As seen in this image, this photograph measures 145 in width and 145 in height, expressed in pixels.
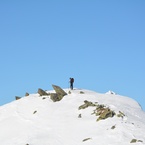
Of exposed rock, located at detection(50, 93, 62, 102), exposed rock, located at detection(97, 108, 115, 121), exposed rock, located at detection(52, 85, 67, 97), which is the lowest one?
exposed rock, located at detection(97, 108, 115, 121)

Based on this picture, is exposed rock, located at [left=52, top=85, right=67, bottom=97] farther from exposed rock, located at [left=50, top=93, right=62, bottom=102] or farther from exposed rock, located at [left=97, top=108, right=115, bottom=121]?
exposed rock, located at [left=97, top=108, right=115, bottom=121]

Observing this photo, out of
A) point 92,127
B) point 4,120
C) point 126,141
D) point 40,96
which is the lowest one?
point 126,141

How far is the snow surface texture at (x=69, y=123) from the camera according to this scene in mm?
33141

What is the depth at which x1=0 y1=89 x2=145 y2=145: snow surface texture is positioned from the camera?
33141 mm

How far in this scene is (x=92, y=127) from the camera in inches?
1409

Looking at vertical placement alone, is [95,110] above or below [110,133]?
above

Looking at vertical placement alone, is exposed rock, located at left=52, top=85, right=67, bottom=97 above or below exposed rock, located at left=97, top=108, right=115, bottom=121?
above

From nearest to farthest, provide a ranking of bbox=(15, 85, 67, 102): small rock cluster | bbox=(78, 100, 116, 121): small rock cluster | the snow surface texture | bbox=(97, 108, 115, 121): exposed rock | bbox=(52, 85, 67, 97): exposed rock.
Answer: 1. the snow surface texture
2. bbox=(97, 108, 115, 121): exposed rock
3. bbox=(78, 100, 116, 121): small rock cluster
4. bbox=(15, 85, 67, 102): small rock cluster
5. bbox=(52, 85, 67, 97): exposed rock

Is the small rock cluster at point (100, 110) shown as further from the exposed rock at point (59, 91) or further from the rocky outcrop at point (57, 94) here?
the exposed rock at point (59, 91)

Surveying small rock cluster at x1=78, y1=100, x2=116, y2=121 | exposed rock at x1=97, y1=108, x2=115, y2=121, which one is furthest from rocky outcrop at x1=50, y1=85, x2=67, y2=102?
exposed rock at x1=97, y1=108, x2=115, y2=121

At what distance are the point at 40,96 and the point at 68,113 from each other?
9.80m

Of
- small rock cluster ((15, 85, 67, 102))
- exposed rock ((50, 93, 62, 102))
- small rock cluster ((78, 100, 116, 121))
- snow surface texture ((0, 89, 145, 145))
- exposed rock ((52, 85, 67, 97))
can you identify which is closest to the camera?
snow surface texture ((0, 89, 145, 145))

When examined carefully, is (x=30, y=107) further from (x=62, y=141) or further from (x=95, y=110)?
(x=62, y=141)

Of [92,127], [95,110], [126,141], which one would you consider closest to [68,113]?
[95,110]
